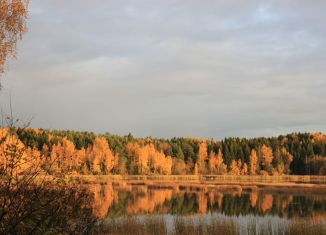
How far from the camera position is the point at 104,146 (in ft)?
377

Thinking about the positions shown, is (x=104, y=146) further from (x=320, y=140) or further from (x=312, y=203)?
(x=320, y=140)

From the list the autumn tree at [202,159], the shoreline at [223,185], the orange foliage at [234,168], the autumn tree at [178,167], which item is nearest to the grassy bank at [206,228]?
the shoreline at [223,185]

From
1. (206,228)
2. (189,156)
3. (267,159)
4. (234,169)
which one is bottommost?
(206,228)

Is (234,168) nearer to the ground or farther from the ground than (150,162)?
nearer to the ground

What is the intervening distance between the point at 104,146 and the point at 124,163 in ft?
25.3

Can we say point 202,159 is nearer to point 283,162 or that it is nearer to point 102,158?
point 283,162

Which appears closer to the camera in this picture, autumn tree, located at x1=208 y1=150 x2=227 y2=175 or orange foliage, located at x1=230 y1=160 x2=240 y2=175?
orange foliage, located at x1=230 y1=160 x2=240 y2=175

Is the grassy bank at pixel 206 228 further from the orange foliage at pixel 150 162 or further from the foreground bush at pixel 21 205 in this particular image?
the orange foliage at pixel 150 162

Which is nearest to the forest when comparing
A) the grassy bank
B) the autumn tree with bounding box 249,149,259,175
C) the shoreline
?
the autumn tree with bounding box 249,149,259,175

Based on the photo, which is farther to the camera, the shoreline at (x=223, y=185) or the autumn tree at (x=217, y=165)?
the autumn tree at (x=217, y=165)

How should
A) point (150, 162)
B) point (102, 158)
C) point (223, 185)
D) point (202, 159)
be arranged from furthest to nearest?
1. point (202, 159)
2. point (150, 162)
3. point (102, 158)
4. point (223, 185)

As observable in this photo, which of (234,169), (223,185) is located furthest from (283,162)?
Result: (223,185)

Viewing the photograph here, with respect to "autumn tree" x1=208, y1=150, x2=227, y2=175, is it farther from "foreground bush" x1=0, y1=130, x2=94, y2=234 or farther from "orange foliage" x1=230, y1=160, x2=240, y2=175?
"foreground bush" x1=0, y1=130, x2=94, y2=234

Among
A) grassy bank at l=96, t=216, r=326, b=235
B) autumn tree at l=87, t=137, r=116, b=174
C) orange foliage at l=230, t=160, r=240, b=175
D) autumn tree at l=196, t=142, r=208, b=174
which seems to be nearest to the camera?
grassy bank at l=96, t=216, r=326, b=235
